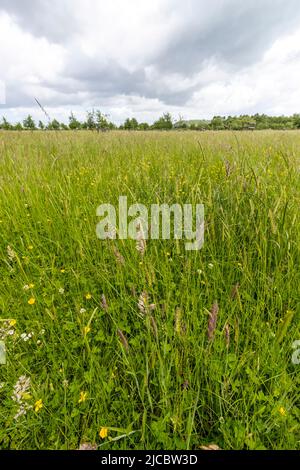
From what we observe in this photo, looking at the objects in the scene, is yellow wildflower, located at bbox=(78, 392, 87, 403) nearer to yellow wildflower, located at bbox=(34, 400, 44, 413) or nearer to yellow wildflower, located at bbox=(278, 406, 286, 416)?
yellow wildflower, located at bbox=(34, 400, 44, 413)

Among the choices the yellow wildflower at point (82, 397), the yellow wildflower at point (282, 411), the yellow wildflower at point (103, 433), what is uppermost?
the yellow wildflower at point (282, 411)


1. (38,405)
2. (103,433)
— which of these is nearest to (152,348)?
(103,433)

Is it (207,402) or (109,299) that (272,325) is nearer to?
(207,402)

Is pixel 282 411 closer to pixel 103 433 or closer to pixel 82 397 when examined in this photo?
pixel 103 433

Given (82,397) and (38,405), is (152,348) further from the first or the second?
(38,405)

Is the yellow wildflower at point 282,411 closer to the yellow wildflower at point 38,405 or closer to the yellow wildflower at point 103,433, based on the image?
the yellow wildflower at point 103,433

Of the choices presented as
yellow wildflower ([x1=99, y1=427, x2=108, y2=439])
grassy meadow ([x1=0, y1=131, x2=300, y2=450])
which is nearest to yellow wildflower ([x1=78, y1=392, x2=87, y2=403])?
grassy meadow ([x1=0, y1=131, x2=300, y2=450])

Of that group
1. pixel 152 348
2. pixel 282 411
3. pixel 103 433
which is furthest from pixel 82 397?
pixel 282 411

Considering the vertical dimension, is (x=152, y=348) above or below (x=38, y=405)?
above

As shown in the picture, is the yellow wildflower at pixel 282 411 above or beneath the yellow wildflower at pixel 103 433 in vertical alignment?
above

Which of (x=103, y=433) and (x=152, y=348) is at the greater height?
(x=152, y=348)

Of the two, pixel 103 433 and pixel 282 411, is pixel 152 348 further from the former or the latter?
pixel 282 411

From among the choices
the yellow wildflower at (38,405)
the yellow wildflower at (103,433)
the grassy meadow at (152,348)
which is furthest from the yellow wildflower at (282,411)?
the yellow wildflower at (38,405)

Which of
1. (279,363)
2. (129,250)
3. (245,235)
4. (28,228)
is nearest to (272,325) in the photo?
(279,363)
